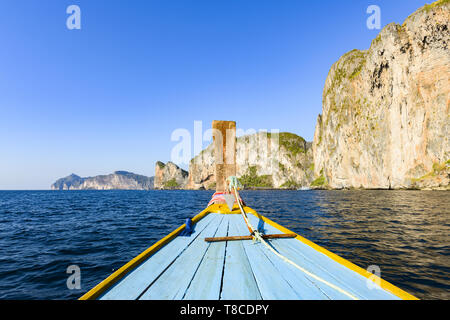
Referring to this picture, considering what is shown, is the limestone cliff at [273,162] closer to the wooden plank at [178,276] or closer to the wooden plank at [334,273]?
the wooden plank at [334,273]

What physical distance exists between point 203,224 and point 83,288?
3472 millimetres

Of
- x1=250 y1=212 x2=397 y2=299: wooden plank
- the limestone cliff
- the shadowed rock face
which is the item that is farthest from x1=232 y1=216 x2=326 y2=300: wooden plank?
the limestone cliff

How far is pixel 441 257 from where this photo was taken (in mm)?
6836

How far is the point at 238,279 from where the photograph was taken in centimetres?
261

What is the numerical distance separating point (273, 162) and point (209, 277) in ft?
509

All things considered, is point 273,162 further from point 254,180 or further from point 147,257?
point 147,257

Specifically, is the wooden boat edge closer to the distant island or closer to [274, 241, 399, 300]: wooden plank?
[274, 241, 399, 300]: wooden plank

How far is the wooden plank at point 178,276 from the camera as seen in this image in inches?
88.0

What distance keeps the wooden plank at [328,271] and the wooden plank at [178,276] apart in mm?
1540

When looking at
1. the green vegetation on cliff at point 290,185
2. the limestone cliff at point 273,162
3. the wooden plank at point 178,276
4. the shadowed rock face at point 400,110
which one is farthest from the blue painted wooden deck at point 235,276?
the limestone cliff at point 273,162

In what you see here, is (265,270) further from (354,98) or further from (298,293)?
(354,98)

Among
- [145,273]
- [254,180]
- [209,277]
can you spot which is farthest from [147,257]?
[254,180]

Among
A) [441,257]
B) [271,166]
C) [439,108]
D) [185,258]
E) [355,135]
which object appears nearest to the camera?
[185,258]
